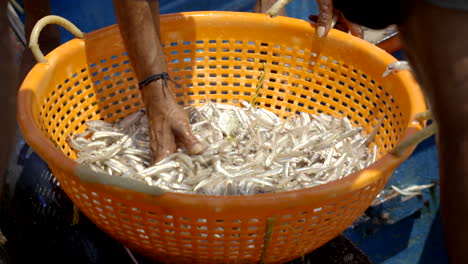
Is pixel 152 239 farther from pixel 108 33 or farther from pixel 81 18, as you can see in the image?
pixel 81 18

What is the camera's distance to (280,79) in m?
2.33

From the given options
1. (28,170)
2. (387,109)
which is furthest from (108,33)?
(387,109)

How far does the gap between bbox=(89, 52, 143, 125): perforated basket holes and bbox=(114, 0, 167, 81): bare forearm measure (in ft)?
1.21

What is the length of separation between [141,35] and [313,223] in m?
0.91

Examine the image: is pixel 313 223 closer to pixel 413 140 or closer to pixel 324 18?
pixel 413 140

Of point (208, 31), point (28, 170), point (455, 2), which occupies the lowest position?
point (28, 170)

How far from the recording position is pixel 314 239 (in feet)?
5.02

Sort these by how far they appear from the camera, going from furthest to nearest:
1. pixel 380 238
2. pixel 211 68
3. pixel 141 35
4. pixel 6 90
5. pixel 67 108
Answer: pixel 380 238, pixel 211 68, pixel 67 108, pixel 141 35, pixel 6 90

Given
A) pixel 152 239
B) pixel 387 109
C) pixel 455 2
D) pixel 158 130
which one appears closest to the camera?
pixel 455 2

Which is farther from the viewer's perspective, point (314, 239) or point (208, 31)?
point (208, 31)

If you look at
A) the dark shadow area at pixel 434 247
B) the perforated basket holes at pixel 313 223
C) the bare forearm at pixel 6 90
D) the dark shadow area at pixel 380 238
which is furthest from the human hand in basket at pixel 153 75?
the dark shadow area at pixel 434 247

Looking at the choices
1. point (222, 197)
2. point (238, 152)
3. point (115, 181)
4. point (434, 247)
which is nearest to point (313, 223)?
point (222, 197)

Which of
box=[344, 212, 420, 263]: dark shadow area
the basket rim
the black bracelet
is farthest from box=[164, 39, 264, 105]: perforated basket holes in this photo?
box=[344, 212, 420, 263]: dark shadow area

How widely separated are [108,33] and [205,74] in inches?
20.0
